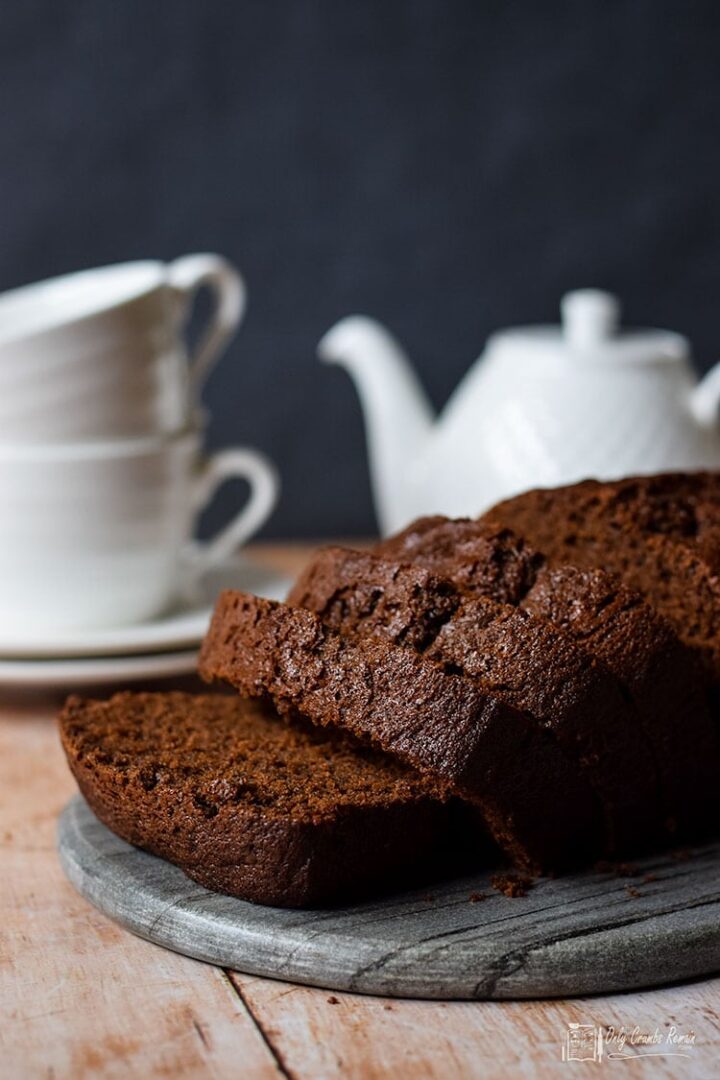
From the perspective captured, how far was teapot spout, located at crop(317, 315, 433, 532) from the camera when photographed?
7.54 ft

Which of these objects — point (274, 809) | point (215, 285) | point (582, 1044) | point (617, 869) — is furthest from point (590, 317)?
point (582, 1044)

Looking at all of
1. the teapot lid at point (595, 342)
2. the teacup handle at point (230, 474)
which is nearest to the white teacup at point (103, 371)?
the teacup handle at point (230, 474)

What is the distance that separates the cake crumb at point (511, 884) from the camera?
1301 millimetres

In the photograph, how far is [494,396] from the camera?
2.19m

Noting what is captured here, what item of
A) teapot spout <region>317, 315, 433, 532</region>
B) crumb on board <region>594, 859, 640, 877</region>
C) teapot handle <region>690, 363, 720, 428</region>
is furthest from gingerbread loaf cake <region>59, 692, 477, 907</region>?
teapot handle <region>690, 363, 720, 428</region>

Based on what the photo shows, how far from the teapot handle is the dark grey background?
103cm

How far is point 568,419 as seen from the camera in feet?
6.93

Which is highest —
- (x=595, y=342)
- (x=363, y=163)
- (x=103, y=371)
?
(x=363, y=163)

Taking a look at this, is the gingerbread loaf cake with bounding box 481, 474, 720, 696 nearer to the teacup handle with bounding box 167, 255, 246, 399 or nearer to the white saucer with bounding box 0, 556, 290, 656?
the white saucer with bounding box 0, 556, 290, 656

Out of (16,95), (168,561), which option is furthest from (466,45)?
(168,561)

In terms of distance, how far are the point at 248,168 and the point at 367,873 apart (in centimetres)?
204

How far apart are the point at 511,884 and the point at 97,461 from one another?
955 mm

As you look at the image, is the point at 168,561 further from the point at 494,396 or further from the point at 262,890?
the point at 262,890

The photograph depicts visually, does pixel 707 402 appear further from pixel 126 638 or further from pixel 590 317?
pixel 126 638
